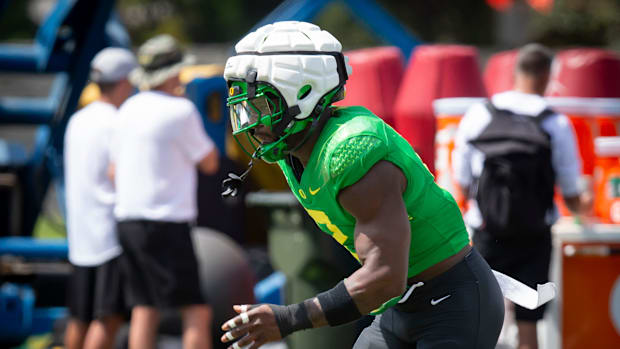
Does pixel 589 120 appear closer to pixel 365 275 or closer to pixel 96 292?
pixel 96 292

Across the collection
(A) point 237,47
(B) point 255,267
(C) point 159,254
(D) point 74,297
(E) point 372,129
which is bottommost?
(B) point 255,267

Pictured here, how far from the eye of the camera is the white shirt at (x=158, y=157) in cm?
500

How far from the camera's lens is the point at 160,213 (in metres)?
4.99

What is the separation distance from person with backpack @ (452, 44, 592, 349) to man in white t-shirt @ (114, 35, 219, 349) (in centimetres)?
142

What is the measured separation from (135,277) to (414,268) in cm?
254

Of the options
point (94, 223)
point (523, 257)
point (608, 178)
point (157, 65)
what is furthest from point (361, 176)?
point (608, 178)

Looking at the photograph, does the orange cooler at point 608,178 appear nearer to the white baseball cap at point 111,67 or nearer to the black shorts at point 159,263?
the black shorts at point 159,263

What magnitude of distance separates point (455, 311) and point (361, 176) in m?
0.54

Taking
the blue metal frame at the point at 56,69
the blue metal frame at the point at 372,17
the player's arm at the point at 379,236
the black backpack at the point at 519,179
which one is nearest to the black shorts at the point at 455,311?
the player's arm at the point at 379,236

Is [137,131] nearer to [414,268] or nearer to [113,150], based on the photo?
[113,150]

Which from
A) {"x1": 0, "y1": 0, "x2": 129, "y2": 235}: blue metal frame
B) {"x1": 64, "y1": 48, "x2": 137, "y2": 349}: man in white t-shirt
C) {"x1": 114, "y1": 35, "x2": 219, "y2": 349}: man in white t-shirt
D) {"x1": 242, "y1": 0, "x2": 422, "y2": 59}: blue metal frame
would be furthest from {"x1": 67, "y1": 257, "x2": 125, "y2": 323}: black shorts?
{"x1": 242, "y1": 0, "x2": 422, "y2": 59}: blue metal frame

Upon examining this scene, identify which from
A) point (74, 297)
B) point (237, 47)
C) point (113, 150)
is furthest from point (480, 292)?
point (74, 297)

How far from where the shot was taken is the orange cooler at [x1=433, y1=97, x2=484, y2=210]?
570cm

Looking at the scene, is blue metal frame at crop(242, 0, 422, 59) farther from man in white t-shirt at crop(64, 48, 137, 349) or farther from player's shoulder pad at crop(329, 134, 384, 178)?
player's shoulder pad at crop(329, 134, 384, 178)
